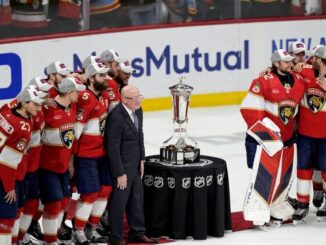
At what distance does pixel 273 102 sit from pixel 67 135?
7.25ft

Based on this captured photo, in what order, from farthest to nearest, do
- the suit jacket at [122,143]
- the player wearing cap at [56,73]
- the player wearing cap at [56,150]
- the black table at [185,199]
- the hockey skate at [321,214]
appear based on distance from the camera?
the hockey skate at [321,214] → the player wearing cap at [56,73] → the black table at [185,199] → the suit jacket at [122,143] → the player wearing cap at [56,150]

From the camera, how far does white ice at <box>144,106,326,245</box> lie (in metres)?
10.5

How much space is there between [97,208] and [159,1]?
24.4 ft

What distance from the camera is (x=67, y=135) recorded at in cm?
966

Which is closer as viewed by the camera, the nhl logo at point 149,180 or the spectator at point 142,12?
the nhl logo at point 149,180

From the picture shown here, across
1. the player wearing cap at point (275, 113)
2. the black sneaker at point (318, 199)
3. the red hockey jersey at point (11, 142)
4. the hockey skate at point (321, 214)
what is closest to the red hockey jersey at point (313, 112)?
the player wearing cap at point (275, 113)

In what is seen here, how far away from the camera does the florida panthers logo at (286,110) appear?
1083 centimetres

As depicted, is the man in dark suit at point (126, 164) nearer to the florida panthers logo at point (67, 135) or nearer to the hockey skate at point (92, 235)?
the hockey skate at point (92, 235)

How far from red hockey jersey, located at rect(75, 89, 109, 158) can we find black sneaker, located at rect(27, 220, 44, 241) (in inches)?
30.4

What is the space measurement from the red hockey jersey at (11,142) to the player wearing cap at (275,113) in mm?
2559

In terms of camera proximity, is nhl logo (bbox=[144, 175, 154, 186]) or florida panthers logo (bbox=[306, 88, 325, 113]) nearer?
nhl logo (bbox=[144, 175, 154, 186])

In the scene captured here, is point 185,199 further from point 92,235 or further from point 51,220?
point 51,220

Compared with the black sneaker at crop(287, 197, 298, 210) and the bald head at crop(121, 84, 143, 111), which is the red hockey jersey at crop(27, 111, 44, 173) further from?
the black sneaker at crop(287, 197, 298, 210)

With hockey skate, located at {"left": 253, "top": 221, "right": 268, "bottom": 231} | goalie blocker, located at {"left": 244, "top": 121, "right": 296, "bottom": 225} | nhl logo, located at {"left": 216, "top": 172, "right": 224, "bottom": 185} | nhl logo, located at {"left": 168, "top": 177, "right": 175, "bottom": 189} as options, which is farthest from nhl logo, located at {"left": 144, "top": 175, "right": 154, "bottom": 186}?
hockey skate, located at {"left": 253, "top": 221, "right": 268, "bottom": 231}
